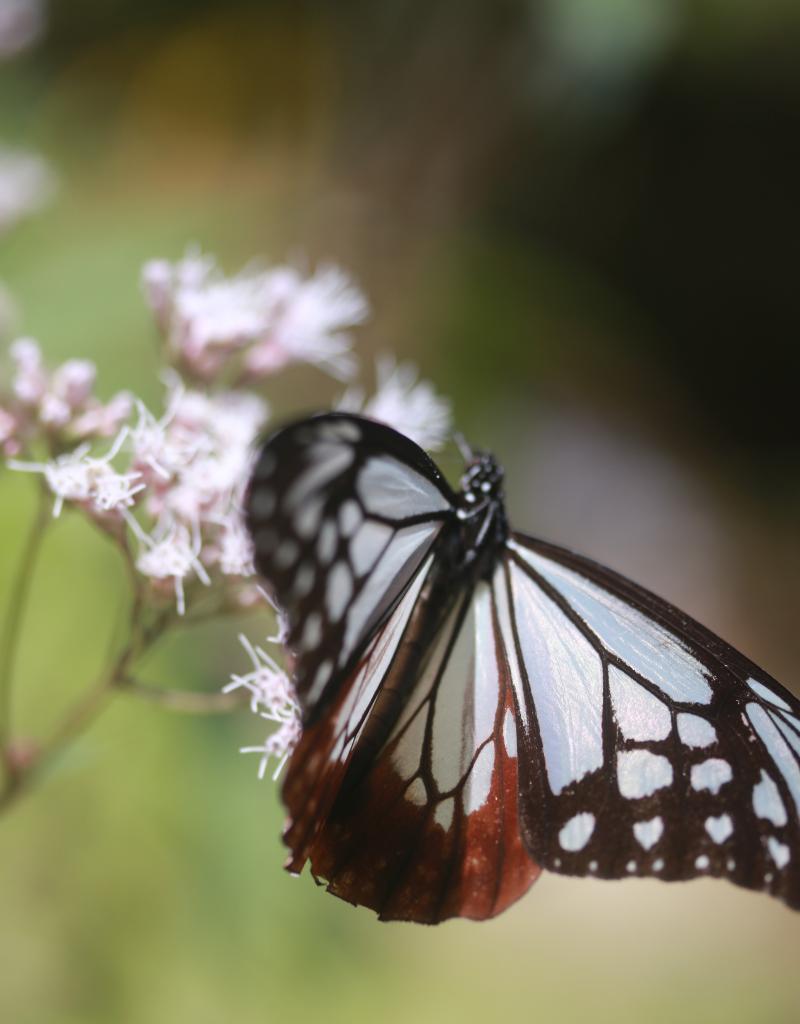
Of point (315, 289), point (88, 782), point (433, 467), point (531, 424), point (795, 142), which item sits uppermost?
point (795, 142)

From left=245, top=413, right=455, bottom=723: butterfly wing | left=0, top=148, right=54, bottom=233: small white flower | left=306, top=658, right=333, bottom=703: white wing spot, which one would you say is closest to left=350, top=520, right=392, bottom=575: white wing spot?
left=245, top=413, right=455, bottom=723: butterfly wing

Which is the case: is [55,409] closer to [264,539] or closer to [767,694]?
[264,539]

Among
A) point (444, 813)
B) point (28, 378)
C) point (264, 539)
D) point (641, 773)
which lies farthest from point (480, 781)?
point (28, 378)

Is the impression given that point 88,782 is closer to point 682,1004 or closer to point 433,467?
point 433,467

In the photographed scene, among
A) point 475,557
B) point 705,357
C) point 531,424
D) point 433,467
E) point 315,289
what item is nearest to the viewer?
point 433,467

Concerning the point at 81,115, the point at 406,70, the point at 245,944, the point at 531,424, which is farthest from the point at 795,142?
the point at 245,944

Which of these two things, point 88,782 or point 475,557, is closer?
point 475,557
